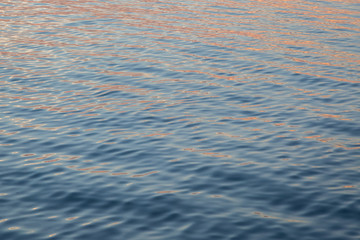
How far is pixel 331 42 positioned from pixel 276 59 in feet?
15.4

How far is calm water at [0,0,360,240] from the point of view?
1264cm

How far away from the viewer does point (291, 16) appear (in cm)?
3500

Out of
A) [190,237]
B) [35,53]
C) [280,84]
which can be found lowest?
[190,237]

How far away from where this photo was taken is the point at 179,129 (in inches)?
710

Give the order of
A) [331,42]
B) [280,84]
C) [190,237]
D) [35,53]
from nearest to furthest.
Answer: [190,237]
[280,84]
[35,53]
[331,42]

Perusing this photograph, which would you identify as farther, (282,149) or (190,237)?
(282,149)

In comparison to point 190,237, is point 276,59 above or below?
above

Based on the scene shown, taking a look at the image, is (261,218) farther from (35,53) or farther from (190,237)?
(35,53)

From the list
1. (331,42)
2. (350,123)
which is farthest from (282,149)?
(331,42)

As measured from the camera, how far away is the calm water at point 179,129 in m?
12.6

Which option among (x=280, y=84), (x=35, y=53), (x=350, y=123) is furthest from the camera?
(x=35, y=53)

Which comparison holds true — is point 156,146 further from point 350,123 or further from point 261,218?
point 350,123

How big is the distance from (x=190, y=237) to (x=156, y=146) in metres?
5.27

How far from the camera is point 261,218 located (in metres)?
12.5
